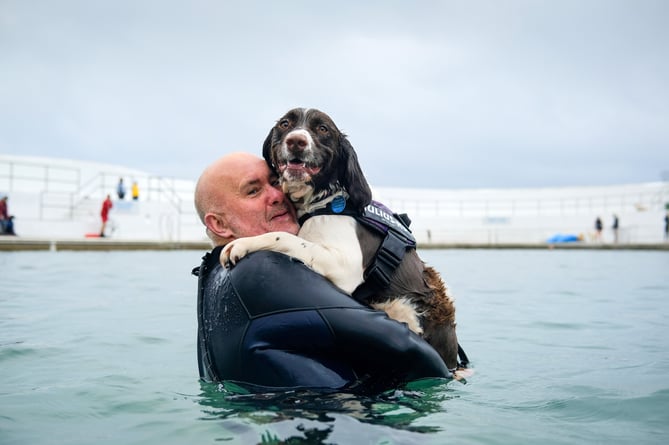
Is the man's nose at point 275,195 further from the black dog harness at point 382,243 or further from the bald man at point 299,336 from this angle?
the bald man at point 299,336

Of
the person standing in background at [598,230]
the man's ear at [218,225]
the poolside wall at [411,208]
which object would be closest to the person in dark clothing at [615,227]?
the poolside wall at [411,208]

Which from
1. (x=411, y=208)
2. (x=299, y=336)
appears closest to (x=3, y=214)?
(x=299, y=336)

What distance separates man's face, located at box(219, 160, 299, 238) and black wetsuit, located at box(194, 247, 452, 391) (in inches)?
22.6

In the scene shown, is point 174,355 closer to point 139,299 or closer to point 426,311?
point 426,311

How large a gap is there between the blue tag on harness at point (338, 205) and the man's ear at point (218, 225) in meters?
0.70

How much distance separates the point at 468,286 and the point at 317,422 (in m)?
10.4

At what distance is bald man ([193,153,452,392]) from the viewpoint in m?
3.30

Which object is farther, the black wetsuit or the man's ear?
the man's ear

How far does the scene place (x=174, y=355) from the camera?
570cm

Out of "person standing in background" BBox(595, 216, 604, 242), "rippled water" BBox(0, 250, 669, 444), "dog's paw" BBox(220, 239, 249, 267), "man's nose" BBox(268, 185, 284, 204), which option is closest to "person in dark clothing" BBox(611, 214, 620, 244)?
"person standing in background" BBox(595, 216, 604, 242)

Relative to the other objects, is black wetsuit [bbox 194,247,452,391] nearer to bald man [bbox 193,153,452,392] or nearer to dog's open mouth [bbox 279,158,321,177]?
bald man [bbox 193,153,452,392]

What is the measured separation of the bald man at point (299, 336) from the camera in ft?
10.8

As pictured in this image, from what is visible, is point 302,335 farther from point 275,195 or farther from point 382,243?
point 275,195

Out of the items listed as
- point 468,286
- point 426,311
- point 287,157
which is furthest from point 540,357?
point 468,286
